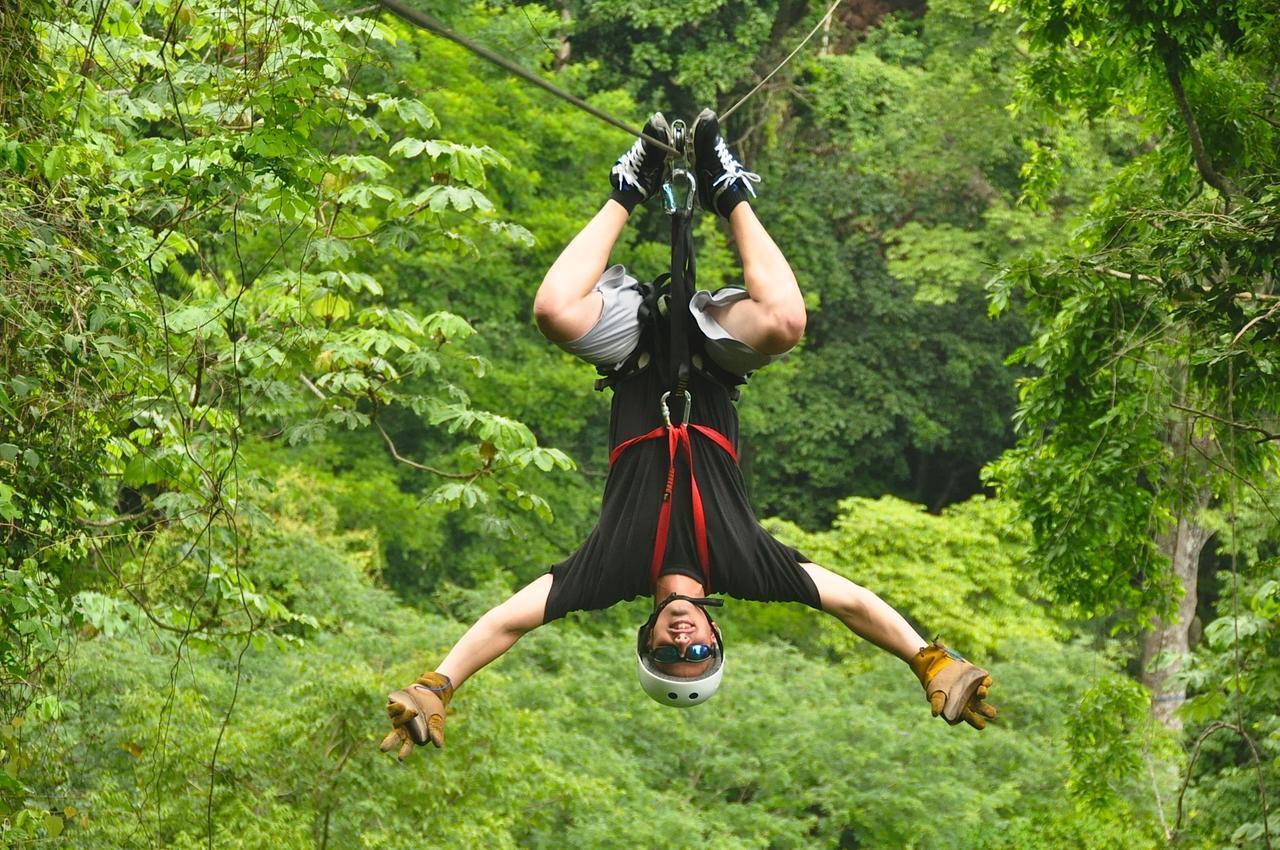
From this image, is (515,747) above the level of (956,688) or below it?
above

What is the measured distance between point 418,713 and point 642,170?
133 centimetres

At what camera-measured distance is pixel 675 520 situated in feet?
11.6

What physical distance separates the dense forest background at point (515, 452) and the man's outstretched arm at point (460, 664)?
34.9 inches

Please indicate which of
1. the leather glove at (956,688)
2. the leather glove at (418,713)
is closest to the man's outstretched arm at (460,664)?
the leather glove at (418,713)

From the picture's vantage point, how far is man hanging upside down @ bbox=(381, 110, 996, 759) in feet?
11.3

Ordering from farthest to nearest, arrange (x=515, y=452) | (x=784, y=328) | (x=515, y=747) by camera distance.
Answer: (x=515, y=747) < (x=515, y=452) < (x=784, y=328)

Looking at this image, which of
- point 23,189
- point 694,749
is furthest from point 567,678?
point 23,189

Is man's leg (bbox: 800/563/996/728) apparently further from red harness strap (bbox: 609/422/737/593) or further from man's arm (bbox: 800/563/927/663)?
red harness strap (bbox: 609/422/737/593)

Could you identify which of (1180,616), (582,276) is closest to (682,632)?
(582,276)

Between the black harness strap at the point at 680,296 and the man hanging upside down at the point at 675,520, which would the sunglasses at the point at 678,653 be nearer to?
the man hanging upside down at the point at 675,520

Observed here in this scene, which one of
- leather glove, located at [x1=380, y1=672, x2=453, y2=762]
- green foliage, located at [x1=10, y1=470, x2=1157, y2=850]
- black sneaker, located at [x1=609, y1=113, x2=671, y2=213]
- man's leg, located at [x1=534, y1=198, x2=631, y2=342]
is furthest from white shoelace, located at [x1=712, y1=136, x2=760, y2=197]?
green foliage, located at [x1=10, y1=470, x2=1157, y2=850]

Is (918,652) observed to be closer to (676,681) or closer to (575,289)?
(676,681)

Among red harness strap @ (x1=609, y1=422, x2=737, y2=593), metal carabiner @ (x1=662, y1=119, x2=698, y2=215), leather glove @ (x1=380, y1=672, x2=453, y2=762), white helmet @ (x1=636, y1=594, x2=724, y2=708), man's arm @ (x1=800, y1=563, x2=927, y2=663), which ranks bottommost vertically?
leather glove @ (x1=380, y1=672, x2=453, y2=762)

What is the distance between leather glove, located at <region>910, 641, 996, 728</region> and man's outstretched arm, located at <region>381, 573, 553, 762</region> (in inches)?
34.4
